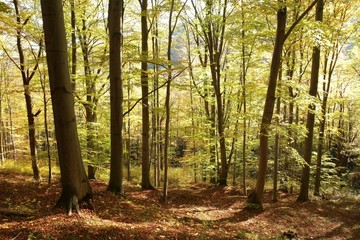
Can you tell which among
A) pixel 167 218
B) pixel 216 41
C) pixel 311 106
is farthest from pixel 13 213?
pixel 311 106

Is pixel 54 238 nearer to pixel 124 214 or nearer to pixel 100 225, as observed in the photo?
pixel 100 225

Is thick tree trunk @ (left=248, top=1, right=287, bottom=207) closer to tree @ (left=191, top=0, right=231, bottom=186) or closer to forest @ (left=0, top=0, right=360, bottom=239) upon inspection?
forest @ (left=0, top=0, right=360, bottom=239)

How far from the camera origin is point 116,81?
738 centimetres

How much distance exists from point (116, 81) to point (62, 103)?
2755 millimetres

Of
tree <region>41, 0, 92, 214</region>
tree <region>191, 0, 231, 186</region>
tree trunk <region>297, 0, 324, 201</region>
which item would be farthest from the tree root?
tree trunk <region>297, 0, 324, 201</region>

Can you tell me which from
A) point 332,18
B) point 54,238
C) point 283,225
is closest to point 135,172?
point 283,225

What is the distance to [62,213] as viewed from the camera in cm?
485

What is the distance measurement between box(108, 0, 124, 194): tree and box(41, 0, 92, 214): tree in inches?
93.0

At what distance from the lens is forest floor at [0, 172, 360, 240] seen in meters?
4.44

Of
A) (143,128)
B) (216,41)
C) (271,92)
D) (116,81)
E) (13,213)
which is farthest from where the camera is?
(216,41)

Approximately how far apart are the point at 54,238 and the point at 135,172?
20226 millimetres

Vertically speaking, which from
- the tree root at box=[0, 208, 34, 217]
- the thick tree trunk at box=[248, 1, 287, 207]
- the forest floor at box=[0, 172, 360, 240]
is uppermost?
the thick tree trunk at box=[248, 1, 287, 207]

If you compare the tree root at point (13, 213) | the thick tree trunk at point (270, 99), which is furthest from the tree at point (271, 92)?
the tree root at point (13, 213)

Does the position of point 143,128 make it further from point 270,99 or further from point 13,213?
point 13,213
